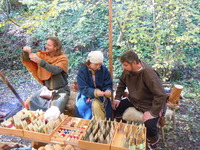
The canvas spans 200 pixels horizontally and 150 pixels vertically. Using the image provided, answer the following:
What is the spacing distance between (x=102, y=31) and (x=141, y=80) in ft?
13.8

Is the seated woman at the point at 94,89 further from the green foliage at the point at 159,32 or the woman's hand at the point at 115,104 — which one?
the green foliage at the point at 159,32

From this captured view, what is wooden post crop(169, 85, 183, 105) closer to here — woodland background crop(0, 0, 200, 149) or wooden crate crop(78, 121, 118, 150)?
woodland background crop(0, 0, 200, 149)

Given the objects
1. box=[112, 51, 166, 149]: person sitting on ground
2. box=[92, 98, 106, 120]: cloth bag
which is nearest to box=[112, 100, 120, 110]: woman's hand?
box=[112, 51, 166, 149]: person sitting on ground

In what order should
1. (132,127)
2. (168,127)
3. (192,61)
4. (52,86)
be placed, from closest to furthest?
1. (132,127)
2. (52,86)
3. (168,127)
4. (192,61)

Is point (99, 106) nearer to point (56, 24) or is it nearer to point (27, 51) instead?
point (27, 51)

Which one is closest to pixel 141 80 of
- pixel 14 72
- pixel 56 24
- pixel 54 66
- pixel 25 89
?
pixel 54 66

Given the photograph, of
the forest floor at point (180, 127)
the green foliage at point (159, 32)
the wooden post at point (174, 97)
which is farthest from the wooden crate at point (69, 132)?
the green foliage at point (159, 32)

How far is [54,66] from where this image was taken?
2666 mm

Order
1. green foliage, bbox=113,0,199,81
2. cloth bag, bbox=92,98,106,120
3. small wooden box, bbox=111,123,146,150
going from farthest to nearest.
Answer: green foliage, bbox=113,0,199,81 → cloth bag, bbox=92,98,106,120 → small wooden box, bbox=111,123,146,150

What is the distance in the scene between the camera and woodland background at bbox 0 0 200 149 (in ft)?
13.7

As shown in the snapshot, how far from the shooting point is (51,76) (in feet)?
9.26

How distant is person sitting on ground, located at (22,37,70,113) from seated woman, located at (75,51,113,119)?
1.11 ft

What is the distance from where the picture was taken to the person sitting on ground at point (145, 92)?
2270mm

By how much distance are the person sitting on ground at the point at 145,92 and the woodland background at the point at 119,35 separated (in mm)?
1296
